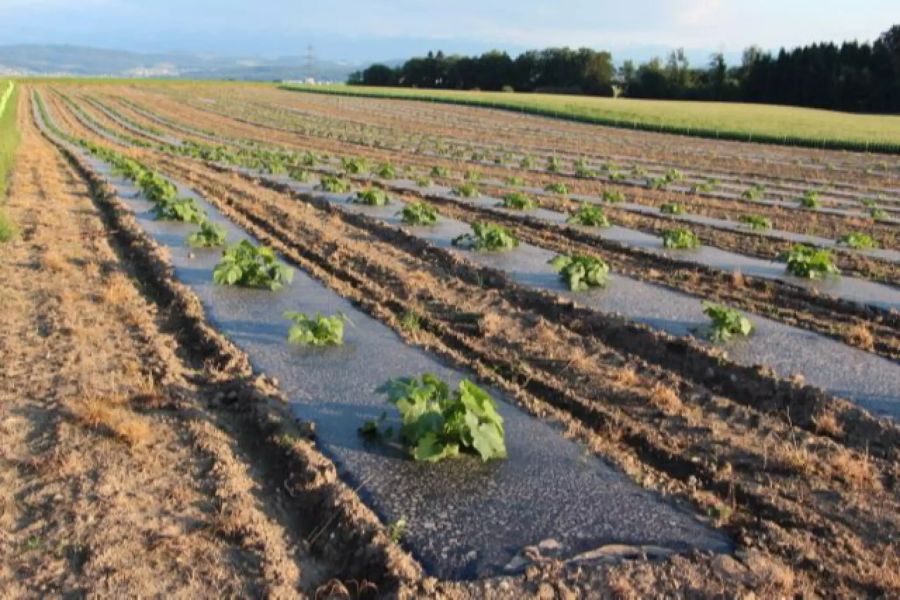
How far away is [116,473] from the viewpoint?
5.16m

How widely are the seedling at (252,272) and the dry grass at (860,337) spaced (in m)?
5.84

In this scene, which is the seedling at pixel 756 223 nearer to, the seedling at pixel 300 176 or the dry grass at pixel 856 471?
the dry grass at pixel 856 471

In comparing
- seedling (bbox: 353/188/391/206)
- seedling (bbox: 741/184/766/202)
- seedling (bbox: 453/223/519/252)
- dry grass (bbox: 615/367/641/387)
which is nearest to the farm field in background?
seedling (bbox: 741/184/766/202)

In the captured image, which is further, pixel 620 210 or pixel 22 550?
pixel 620 210

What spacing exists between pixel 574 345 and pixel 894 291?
4.79m

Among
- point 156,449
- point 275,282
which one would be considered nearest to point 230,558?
point 156,449

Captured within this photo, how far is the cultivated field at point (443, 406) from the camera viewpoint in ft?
14.4

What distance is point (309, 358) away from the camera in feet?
24.1

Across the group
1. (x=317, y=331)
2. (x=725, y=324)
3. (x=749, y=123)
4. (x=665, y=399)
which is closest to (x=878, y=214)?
(x=725, y=324)

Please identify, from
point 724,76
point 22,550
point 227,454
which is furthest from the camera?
point 724,76

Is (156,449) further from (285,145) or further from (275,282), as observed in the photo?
(285,145)

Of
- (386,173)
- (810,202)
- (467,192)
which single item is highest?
(810,202)

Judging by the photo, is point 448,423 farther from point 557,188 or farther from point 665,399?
point 557,188

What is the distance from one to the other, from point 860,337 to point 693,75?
81.6 meters
